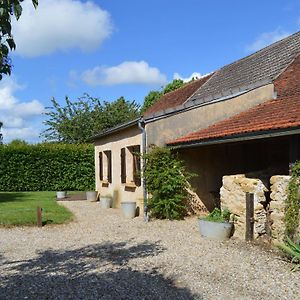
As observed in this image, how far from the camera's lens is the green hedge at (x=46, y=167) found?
72.4 feet

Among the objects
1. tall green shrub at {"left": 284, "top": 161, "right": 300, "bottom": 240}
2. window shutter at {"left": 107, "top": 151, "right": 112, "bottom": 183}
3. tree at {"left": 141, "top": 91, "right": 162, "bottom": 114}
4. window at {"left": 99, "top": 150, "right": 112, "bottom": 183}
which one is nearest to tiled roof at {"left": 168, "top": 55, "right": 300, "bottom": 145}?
tall green shrub at {"left": 284, "top": 161, "right": 300, "bottom": 240}

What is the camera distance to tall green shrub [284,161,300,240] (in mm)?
7137

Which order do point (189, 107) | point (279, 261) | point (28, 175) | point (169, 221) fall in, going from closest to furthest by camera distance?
point (279, 261) → point (169, 221) → point (189, 107) → point (28, 175)

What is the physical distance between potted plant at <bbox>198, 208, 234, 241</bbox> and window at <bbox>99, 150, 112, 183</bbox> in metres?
8.08

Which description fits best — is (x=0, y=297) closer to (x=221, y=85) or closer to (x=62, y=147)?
(x=221, y=85)

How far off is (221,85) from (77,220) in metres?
8.06

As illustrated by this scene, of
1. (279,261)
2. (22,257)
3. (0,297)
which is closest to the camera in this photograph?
(0,297)

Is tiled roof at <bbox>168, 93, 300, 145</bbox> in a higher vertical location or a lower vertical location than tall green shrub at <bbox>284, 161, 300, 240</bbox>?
higher

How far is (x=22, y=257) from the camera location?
7250mm

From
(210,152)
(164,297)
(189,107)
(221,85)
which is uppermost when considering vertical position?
(221,85)

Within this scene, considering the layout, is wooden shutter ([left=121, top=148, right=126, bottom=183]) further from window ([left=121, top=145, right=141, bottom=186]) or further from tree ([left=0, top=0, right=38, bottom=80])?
tree ([left=0, top=0, right=38, bottom=80])

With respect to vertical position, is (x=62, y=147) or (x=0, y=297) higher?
(x=62, y=147)

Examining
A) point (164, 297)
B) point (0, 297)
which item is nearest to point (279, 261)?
point (164, 297)

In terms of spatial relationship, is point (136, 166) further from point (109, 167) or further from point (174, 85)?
point (174, 85)
